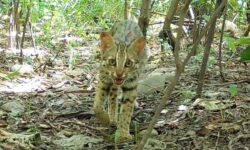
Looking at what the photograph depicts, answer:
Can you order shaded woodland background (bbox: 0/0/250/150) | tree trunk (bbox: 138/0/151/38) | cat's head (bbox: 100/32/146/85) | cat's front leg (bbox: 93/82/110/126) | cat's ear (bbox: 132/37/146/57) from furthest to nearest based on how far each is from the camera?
tree trunk (bbox: 138/0/151/38) < cat's front leg (bbox: 93/82/110/126) < cat's ear (bbox: 132/37/146/57) < cat's head (bbox: 100/32/146/85) < shaded woodland background (bbox: 0/0/250/150)

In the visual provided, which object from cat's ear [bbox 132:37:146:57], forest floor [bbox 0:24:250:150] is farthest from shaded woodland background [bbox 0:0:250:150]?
cat's ear [bbox 132:37:146:57]

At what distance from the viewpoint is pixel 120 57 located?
4.04 metres

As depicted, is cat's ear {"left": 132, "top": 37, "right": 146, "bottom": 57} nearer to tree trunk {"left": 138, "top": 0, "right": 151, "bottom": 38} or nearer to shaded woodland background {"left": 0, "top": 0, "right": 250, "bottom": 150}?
shaded woodland background {"left": 0, "top": 0, "right": 250, "bottom": 150}

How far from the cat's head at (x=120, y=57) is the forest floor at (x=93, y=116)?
1.63 ft

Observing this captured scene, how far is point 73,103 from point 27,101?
1.55ft

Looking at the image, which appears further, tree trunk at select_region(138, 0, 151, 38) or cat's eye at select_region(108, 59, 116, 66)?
tree trunk at select_region(138, 0, 151, 38)

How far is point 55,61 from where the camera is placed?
286 inches

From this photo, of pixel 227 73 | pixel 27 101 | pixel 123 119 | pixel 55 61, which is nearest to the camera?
pixel 123 119

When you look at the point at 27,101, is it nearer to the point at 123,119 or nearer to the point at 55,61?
the point at 123,119

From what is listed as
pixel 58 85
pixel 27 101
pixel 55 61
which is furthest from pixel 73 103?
pixel 55 61

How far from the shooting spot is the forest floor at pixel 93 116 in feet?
12.3

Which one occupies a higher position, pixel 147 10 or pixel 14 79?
pixel 147 10

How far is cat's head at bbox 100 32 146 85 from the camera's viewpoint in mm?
4031

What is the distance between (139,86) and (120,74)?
1554 mm
